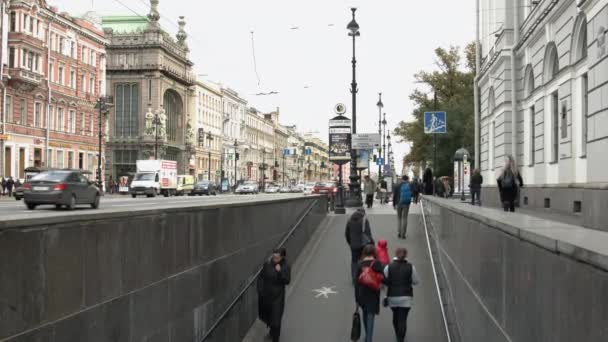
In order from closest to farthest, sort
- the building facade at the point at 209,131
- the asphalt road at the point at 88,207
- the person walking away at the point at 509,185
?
the asphalt road at the point at 88,207
the person walking away at the point at 509,185
the building facade at the point at 209,131

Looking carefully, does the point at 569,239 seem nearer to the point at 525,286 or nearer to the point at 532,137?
the point at 525,286

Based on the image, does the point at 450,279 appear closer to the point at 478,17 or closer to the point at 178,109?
the point at 478,17

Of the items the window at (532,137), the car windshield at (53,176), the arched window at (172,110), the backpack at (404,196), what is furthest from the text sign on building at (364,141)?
the arched window at (172,110)

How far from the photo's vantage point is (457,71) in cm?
6009

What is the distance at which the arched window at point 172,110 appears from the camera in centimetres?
9825

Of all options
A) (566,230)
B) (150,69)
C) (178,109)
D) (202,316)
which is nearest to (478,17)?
(202,316)

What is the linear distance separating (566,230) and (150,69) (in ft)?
301

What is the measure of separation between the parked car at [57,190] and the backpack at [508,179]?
48.3 feet

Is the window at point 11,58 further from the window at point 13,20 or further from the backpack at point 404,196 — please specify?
the backpack at point 404,196

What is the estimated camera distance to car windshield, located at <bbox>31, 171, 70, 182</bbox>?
24.4 metres

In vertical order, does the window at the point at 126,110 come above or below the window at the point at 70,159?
above

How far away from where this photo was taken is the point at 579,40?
19453 millimetres

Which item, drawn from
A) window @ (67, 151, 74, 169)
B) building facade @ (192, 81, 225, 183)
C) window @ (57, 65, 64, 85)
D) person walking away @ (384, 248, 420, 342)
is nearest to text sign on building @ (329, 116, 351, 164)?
person walking away @ (384, 248, 420, 342)

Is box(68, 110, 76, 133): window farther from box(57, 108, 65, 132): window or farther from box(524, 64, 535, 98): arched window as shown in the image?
box(524, 64, 535, 98): arched window
